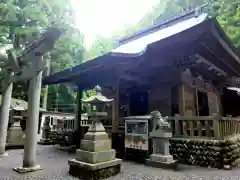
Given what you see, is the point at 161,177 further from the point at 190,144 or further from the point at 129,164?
the point at 190,144

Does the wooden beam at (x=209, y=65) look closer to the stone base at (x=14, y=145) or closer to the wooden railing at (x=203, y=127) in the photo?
the wooden railing at (x=203, y=127)

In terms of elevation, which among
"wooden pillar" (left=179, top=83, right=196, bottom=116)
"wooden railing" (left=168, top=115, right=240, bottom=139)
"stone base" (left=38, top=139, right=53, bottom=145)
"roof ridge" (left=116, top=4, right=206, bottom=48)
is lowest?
"stone base" (left=38, top=139, right=53, bottom=145)

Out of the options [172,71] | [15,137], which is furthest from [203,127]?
[15,137]

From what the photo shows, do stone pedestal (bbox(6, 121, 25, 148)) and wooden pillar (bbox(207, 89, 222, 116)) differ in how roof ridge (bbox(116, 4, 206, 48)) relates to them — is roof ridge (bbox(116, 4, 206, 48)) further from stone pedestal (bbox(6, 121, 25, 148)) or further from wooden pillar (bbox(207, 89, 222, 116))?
stone pedestal (bbox(6, 121, 25, 148))

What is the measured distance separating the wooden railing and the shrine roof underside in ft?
6.78

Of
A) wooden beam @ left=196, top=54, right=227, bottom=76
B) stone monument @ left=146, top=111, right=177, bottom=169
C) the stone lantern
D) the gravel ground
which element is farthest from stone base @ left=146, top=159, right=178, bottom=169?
wooden beam @ left=196, top=54, right=227, bottom=76

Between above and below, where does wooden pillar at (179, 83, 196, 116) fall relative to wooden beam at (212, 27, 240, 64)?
below

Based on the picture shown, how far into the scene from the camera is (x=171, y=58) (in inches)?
295

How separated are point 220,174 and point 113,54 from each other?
4567 mm

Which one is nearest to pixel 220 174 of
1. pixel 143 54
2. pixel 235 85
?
pixel 143 54

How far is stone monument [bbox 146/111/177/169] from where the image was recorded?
5.88m

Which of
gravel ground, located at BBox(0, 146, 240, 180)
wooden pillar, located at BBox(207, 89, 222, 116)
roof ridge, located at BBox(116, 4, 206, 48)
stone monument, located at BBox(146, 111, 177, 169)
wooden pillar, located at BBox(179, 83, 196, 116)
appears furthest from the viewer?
wooden pillar, located at BBox(207, 89, 222, 116)

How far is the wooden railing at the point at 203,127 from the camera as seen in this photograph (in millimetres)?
6223

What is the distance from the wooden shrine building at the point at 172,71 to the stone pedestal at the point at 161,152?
1429mm
